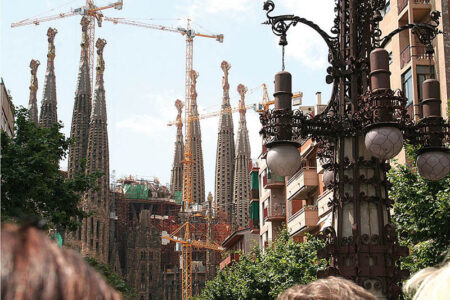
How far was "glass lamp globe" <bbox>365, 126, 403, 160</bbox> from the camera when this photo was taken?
7512 millimetres

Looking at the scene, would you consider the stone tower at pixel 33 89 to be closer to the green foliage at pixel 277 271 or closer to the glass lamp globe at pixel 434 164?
the green foliage at pixel 277 271

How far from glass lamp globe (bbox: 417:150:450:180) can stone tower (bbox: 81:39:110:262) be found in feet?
336

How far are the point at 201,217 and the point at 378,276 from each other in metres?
125

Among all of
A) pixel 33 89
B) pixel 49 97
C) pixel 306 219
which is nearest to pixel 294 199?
pixel 306 219

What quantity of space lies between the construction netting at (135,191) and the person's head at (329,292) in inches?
4897

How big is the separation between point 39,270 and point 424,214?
699 inches

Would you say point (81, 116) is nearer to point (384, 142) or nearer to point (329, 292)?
point (384, 142)

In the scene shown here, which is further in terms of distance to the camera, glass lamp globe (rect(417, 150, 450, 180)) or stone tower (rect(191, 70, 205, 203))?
stone tower (rect(191, 70, 205, 203))

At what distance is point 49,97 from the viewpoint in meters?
119

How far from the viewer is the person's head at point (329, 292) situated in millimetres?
2965

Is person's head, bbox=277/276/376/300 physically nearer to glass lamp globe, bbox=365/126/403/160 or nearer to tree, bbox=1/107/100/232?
glass lamp globe, bbox=365/126/403/160

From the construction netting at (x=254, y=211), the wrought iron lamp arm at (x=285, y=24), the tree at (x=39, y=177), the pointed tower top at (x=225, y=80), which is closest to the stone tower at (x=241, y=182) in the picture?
the pointed tower top at (x=225, y=80)

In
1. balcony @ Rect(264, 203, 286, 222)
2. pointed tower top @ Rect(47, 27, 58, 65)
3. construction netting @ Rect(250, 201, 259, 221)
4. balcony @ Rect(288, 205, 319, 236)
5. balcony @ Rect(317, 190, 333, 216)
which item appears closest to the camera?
balcony @ Rect(317, 190, 333, 216)

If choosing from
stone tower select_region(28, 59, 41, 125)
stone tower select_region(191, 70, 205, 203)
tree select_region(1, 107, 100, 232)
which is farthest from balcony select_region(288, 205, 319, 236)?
stone tower select_region(191, 70, 205, 203)
